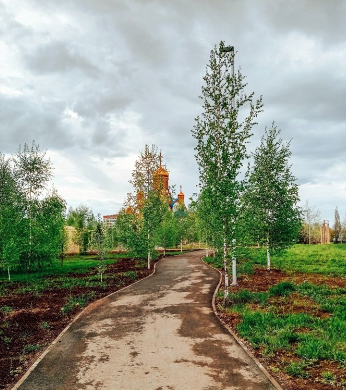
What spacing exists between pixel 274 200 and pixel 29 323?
1716 centimetres

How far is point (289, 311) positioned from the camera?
10852 millimetres

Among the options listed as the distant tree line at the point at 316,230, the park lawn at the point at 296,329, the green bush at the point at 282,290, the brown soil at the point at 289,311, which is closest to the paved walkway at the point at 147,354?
the brown soil at the point at 289,311

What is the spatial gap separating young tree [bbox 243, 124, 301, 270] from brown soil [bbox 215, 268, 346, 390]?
8.48 feet

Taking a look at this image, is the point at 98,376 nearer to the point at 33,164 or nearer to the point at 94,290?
the point at 94,290

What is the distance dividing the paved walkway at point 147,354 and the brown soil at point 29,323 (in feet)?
1.50

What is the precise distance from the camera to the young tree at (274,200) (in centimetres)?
2130

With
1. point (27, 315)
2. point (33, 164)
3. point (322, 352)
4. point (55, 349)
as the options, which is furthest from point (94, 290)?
point (33, 164)

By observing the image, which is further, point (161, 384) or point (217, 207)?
point (217, 207)

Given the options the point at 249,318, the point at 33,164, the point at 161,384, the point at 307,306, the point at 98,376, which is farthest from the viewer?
the point at 33,164

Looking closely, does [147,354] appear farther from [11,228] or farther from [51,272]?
[51,272]

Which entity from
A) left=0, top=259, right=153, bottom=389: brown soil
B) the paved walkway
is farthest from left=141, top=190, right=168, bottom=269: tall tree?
the paved walkway

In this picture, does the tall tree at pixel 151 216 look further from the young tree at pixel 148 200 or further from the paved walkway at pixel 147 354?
the paved walkway at pixel 147 354

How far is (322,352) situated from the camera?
7.20 m

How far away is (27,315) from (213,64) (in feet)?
41.8
